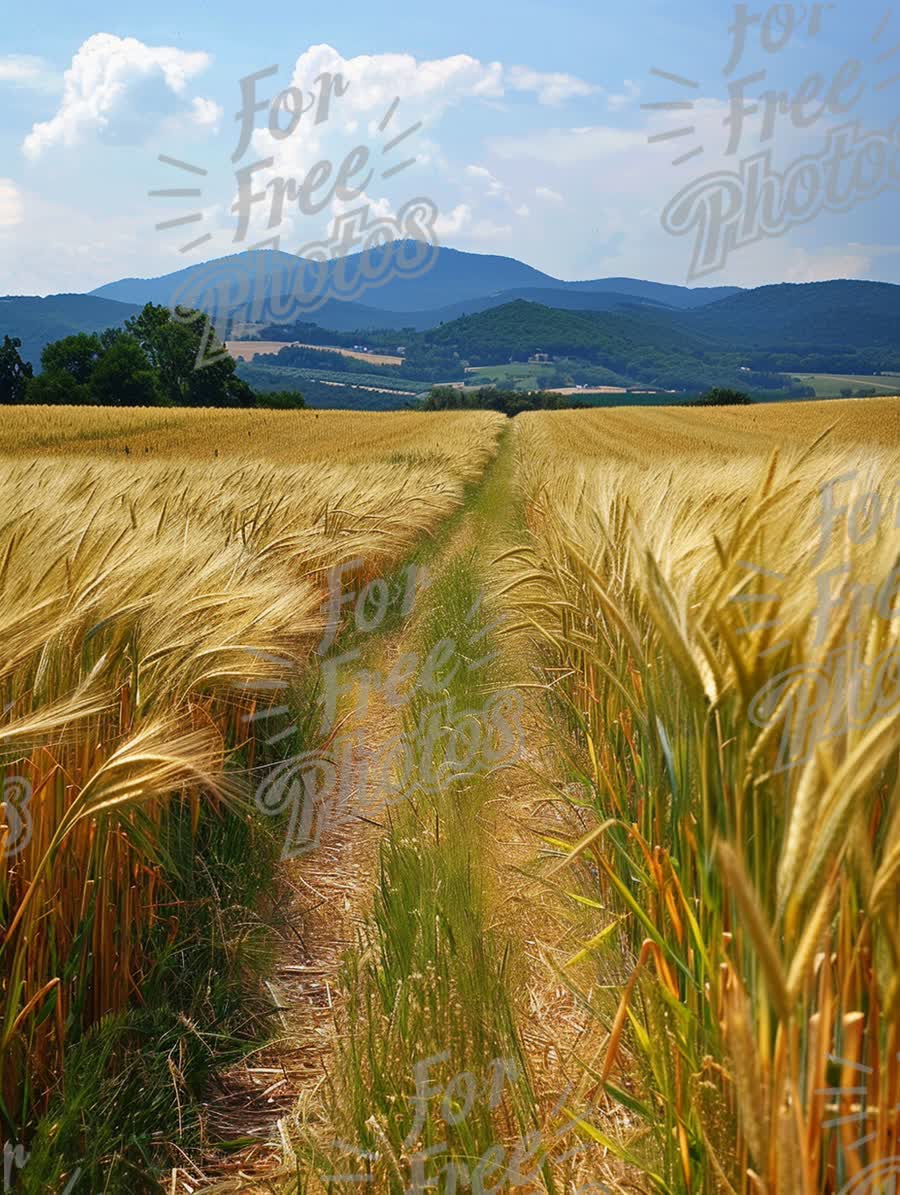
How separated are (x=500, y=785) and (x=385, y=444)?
17.0m

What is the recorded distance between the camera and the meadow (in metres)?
0.91

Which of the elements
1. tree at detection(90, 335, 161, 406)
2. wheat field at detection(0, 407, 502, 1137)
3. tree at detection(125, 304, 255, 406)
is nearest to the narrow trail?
wheat field at detection(0, 407, 502, 1137)

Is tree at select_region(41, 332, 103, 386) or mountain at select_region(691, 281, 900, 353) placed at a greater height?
mountain at select_region(691, 281, 900, 353)

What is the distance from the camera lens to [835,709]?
2.88 feet

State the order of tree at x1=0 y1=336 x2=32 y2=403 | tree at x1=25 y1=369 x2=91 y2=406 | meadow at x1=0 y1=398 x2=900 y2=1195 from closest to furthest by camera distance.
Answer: meadow at x1=0 y1=398 x2=900 y2=1195 → tree at x1=25 y1=369 x2=91 y2=406 → tree at x1=0 y1=336 x2=32 y2=403

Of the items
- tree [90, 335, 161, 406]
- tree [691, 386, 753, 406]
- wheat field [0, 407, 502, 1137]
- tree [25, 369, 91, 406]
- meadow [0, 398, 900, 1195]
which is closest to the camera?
meadow [0, 398, 900, 1195]

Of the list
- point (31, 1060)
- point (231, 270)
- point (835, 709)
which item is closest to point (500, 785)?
point (31, 1060)

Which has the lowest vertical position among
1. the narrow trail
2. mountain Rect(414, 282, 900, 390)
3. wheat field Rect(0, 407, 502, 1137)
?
the narrow trail

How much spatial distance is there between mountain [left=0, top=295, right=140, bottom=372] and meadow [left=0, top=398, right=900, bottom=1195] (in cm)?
14854

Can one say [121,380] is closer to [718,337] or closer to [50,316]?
[718,337]

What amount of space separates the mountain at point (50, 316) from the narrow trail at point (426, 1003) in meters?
148

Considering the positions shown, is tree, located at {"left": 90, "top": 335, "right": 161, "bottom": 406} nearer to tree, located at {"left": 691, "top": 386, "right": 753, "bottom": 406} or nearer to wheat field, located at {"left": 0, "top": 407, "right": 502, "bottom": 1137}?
tree, located at {"left": 691, "top": 386, "right": 753, "bottom": 406}

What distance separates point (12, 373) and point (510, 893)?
61488 mm

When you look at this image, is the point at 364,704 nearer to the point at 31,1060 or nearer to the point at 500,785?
the point at 500,785
